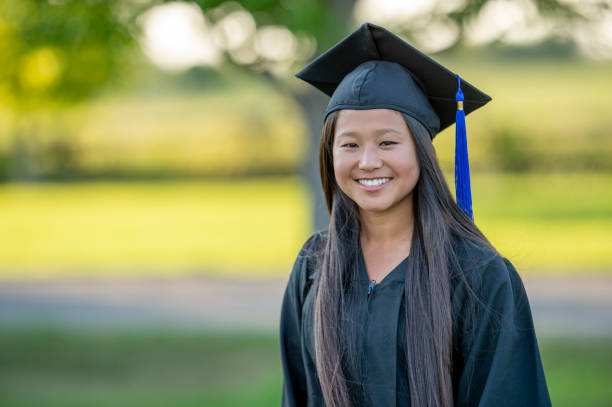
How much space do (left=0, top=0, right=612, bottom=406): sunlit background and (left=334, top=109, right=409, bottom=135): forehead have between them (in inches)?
18.1

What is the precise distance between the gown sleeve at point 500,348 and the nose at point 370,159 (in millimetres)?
449

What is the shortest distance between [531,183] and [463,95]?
3129cm

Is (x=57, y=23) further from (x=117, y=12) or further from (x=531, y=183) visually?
(x=531, y=183)

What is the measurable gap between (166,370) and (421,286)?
4.82 m

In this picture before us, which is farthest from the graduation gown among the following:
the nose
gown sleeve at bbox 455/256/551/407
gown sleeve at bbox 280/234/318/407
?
the nose

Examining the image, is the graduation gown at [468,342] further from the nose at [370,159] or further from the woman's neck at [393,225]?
the nose at [370,159]

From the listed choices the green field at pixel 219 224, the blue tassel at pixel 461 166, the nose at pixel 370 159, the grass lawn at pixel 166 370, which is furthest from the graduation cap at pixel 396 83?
the grass lawn at pixel 166 370

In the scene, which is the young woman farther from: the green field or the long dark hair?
the green field

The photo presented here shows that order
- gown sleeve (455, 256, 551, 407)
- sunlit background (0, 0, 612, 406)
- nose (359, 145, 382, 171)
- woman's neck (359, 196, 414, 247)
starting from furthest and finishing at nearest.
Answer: sunlit background (0, 0, 612, 406) < woman's neck (359, 196, 414, 247) < nose (359, 145, 382, 171) < gown sleeve (455, 256, 551, 407)

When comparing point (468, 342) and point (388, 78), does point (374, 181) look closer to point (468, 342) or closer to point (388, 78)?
point (388, 78)

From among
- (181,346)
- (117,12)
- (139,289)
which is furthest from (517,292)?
(139,289)

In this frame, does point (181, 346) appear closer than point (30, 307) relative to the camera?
Yes

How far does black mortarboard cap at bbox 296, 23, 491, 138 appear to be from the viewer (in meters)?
2.19

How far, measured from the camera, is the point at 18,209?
2605 centimetres
